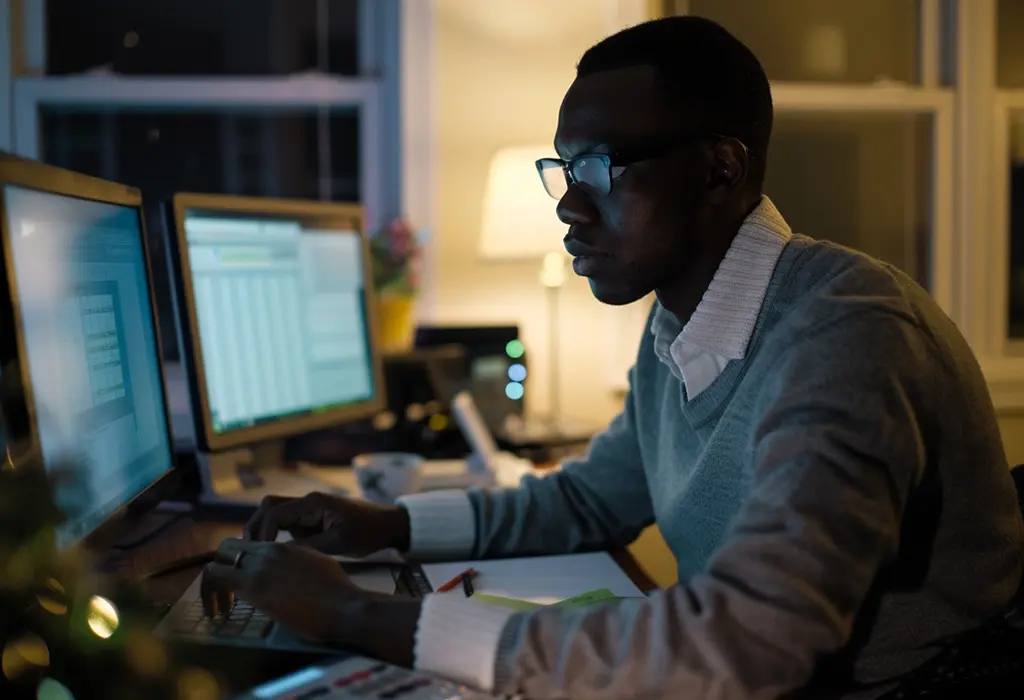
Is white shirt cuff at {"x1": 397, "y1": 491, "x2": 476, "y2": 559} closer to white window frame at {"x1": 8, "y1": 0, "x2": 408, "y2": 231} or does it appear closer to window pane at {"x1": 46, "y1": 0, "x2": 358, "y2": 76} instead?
white window frame at {"x1": 8, "y1": 0, "x2": 408, "y2": 231}

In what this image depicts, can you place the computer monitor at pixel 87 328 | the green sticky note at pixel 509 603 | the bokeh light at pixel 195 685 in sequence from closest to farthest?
the bokeh light at pixel 195 685
the computer monitor at pixel 87 328
the green sticky note at pixel 509 603

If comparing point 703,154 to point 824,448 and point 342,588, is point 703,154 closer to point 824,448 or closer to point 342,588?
point 824,448

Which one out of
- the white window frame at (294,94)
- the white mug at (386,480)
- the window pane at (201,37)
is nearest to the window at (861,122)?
the white window frame at (294,94)

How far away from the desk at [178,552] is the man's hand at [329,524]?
102mm

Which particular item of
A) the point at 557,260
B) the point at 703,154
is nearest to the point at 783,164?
the point at 557,260

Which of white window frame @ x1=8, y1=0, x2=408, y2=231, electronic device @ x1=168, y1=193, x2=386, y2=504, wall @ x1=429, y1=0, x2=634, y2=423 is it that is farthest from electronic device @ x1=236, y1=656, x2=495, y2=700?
white window frame @ x1=8, y1=0, x2=408, y2=231

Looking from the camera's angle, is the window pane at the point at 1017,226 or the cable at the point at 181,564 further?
the window pane at the point at 1017,226

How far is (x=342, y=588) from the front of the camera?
85 centimetres

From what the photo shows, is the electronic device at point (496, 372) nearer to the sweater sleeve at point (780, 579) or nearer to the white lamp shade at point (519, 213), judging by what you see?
the white lamp shade at point (519, 213)

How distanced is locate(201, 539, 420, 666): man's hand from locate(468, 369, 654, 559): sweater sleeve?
41 centimetres

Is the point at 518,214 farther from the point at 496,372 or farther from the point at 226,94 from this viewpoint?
the point at 226,94

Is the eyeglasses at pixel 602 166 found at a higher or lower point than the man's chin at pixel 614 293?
higher

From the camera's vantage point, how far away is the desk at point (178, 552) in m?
1.12

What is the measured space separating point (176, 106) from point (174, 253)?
4.43 ft
